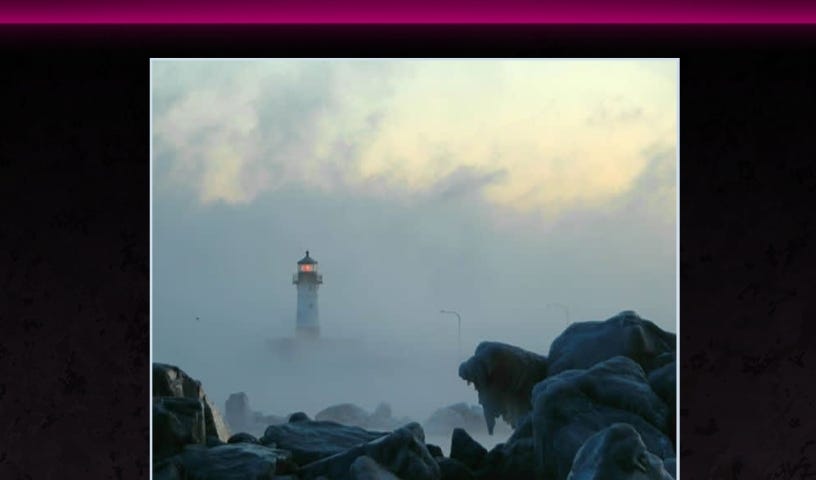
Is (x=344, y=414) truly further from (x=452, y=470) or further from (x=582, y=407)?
(x=582, y=407)

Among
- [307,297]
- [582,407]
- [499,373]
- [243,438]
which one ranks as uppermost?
[307,297]

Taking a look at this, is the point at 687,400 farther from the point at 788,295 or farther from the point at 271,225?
the point at 271,225

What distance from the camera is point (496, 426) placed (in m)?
4.09

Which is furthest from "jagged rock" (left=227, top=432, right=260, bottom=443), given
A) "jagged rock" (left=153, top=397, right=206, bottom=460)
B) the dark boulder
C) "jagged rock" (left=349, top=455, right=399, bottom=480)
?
the dark boulder

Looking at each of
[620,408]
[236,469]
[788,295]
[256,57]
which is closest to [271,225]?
[256,57]

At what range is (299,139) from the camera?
412 cm

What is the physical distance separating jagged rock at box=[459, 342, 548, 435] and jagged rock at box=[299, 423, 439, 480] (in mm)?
248

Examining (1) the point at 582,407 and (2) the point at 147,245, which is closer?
(2) the point at 147,245

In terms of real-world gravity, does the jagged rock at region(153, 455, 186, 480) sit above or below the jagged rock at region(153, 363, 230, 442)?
below

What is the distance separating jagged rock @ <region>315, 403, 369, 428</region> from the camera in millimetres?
4086

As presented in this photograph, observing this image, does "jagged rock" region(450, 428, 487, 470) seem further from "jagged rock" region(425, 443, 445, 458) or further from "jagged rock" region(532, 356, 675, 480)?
"jagged rock" region(532, 356, 675, 480)

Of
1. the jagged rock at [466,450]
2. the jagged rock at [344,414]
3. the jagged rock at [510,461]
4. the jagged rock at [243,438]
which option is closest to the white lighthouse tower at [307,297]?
the jagged rock at [344,414]

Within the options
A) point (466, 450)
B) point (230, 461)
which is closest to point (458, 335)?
point (466, 450)

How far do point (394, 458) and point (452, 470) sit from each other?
208 mm
